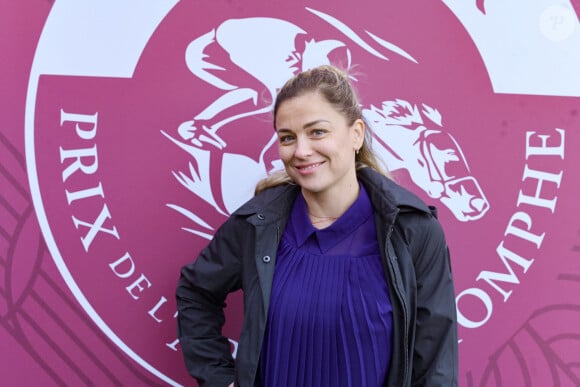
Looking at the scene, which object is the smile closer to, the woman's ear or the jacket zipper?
the woman's ear

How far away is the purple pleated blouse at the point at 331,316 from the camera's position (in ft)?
4.86

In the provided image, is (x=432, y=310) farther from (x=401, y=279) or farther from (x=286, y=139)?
(x=286, y=139)

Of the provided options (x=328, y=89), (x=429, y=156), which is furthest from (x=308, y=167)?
(x=429, y=156)

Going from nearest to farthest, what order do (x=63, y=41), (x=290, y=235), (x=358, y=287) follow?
(x=358, y=287) → (x=290, y=235) → (x=63, y=41)

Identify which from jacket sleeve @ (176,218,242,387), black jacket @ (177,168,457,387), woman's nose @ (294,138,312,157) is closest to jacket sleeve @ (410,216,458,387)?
black jacket @ (177,168,457,387)

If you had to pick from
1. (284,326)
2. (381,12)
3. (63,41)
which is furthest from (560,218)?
(63,41)

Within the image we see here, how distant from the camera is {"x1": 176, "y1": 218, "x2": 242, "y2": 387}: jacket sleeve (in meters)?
1.74

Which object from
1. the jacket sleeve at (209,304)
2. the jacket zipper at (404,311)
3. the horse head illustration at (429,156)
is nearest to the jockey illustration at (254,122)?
the horse head illustration at (429,156)

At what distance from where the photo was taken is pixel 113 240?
2051 mm

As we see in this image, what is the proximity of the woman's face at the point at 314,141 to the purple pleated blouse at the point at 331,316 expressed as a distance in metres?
0.13

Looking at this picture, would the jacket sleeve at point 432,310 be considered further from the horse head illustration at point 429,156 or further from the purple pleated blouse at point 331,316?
the horse head illustration at point 429,156

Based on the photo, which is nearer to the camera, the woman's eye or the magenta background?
the woman's eye

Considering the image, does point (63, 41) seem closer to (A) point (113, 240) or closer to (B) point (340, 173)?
(A) point (113, 240)

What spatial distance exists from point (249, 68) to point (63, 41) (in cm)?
59
